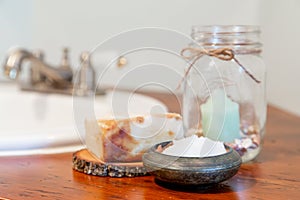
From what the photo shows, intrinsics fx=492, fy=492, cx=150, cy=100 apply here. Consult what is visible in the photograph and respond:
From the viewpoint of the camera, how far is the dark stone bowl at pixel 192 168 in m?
0.50

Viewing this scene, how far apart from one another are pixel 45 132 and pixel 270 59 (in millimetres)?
601

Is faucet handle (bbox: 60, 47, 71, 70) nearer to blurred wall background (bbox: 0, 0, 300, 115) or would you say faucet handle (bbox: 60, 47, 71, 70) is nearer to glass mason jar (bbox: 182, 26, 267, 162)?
blurred wall background (bbox: 0, 0, 300, 115)

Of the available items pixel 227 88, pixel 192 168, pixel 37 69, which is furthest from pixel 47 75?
pixel 192 168

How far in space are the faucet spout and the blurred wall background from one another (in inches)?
4.4

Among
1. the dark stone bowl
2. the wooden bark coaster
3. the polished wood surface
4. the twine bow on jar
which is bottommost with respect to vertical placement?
the polished wood surface

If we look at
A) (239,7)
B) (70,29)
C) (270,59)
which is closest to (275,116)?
(270,59)

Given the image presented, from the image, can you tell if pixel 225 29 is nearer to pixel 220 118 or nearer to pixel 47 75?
pixel 220 118

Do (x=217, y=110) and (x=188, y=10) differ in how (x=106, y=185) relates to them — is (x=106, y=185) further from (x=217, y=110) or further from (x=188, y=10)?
(x=188, y=10)

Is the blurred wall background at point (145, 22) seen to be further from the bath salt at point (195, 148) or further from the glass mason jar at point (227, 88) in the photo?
the bath salt at point (195, 148)

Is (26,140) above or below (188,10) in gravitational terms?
below

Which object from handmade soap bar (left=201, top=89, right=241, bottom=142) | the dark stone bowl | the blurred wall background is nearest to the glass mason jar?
handmade soap bar (left=201, top=89, right=241, bottom=142)

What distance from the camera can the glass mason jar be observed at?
630 mm

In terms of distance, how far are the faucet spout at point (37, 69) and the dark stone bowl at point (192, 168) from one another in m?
0.61

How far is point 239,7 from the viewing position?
1154 millimetres
